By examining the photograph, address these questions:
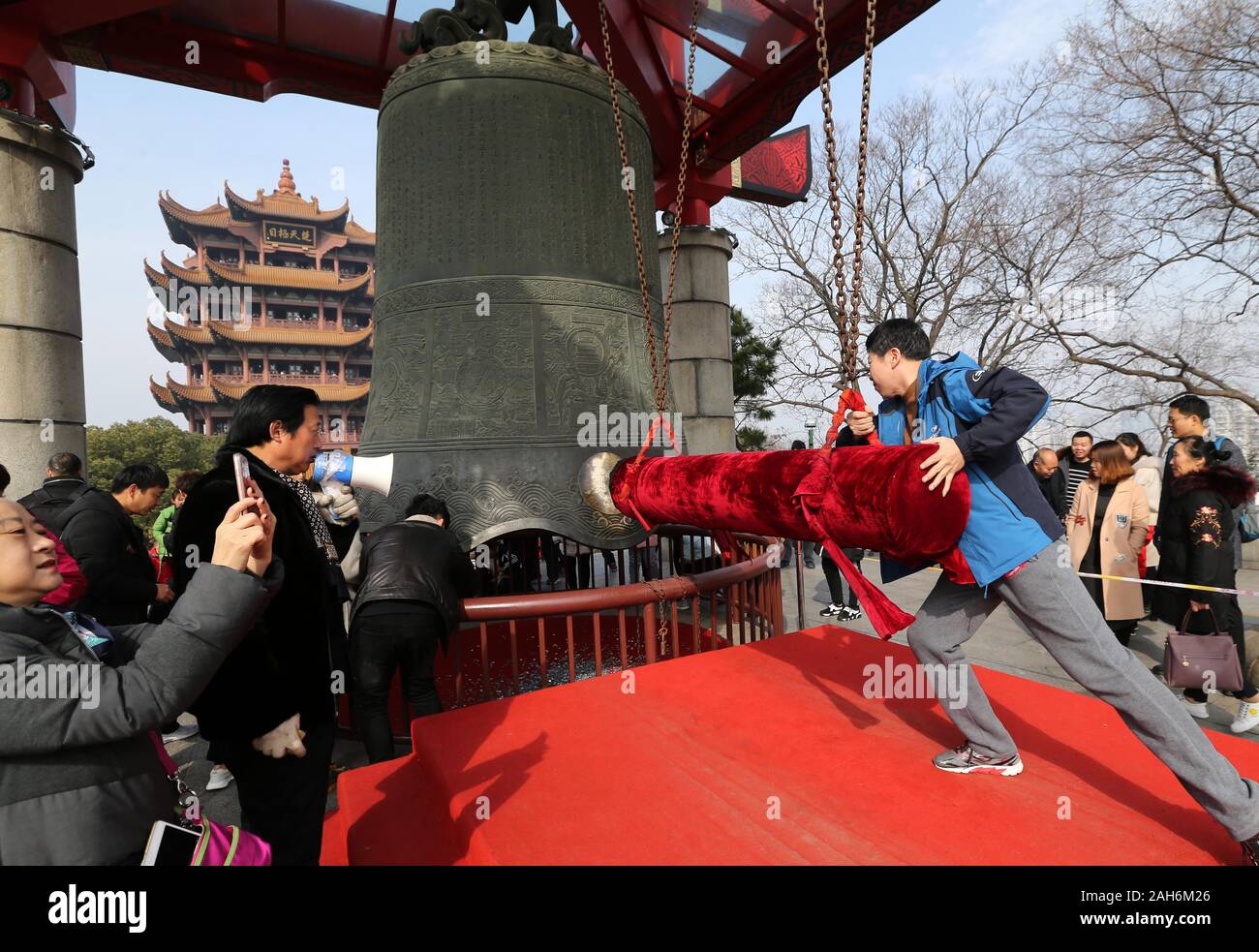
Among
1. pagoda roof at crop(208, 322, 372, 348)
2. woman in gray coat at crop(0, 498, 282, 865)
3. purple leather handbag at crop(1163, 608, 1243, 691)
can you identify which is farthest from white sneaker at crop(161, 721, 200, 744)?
pagoda roof at crop(208, 322, 372, 348)

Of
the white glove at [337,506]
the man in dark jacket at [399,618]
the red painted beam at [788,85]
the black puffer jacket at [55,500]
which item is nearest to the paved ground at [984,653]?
the man in dark jacket at [399,618]

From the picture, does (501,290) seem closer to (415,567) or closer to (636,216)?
(636,216)

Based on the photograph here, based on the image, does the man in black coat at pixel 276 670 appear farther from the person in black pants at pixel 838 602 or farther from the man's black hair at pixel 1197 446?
the person in black pants at pixel 838 602

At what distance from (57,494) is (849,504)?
4.18m

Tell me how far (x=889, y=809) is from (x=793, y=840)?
1.19 ft

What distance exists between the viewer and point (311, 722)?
1.99 meters

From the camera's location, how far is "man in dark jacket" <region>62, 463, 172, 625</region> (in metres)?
3.37

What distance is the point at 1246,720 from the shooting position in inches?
141

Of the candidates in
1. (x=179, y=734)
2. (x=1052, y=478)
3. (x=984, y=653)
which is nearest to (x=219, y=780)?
(x=179, y=734)

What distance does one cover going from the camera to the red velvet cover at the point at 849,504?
173 cm

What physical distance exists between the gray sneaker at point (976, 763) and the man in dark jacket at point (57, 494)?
435 centimetres

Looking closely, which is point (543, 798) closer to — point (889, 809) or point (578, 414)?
point (889, 809)

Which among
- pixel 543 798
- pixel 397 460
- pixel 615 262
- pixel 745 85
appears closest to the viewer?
pixel 543 798
